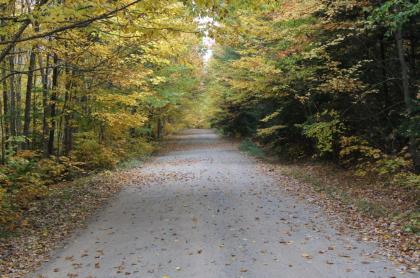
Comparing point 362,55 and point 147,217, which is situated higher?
point 362,55

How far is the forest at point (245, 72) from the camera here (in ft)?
27.9

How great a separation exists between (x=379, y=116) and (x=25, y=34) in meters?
10.7

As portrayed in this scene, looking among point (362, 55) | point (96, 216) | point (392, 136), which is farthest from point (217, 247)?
point (362, 55)

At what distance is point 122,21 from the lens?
31.2 feet

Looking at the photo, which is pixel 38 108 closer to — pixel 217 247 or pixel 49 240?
pixel 49 240

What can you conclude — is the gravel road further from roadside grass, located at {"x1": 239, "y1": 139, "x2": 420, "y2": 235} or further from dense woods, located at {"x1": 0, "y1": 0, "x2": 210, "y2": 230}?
dense woods, located at {"x1": 0, "y1": 0, "x2": 210, "y2": 230}

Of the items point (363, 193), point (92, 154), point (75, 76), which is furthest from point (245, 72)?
point (363, 193)

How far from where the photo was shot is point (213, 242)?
7.75 m

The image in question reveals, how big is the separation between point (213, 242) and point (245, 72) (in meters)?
13.7

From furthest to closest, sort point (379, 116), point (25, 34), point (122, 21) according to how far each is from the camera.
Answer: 1. point (379, 116)
2. point (25, 34)
3. point (122, 21)

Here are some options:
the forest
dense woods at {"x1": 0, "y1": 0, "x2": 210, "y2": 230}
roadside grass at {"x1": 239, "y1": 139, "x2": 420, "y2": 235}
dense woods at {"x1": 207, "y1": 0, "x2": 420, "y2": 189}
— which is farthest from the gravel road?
dense woods at {"x1": 207, "y1": 0, "x2": 420, "y2": 189}

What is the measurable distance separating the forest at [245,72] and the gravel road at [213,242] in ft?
6.29

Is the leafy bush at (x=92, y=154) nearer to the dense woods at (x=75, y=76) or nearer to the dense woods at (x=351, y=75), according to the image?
the dense woods at (x=75, y=76)

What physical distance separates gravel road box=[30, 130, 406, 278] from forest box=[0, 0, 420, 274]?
1.92 meters
